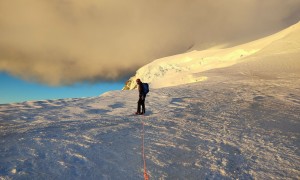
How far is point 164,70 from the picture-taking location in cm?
11138

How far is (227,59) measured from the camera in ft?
267

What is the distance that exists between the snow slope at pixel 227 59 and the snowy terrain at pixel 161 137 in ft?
43.0

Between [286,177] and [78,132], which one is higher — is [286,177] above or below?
below

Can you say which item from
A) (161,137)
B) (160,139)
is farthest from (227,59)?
(160,139)

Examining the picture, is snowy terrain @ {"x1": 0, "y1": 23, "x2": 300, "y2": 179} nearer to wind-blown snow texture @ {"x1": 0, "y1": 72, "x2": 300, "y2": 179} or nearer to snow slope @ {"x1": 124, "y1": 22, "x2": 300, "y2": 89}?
wind-blown snow texture @ {"x1": 0, "y1": 72, "x2": 300, "y2": 179}

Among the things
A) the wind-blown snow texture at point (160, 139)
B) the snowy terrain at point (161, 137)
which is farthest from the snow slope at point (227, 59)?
the wind-blown snow texture at point (160, 139)

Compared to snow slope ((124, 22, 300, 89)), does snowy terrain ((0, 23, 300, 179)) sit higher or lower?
lower

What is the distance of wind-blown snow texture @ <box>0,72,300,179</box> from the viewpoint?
754cm

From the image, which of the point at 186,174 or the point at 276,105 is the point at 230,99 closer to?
the point at 276,105

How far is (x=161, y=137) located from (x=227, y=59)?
7464 cm

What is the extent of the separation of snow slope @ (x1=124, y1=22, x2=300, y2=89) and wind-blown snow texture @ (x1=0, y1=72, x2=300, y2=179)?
45.5 ft

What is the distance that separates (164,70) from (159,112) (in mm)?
96436

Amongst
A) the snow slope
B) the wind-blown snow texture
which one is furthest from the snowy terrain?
the snow slope

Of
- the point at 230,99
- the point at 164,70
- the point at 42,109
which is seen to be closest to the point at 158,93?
the point at 230,99
